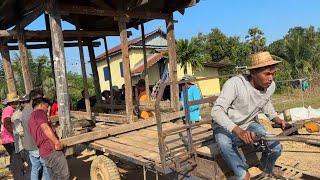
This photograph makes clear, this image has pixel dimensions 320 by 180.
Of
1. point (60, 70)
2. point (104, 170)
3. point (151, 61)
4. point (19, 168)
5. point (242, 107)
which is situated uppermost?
point (151, 61)

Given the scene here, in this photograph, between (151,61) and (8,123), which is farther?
(151,61)

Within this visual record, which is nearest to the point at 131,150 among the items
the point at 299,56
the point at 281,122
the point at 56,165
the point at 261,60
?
the point at 56,165

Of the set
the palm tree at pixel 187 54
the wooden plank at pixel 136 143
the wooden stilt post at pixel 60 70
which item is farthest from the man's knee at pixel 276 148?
the palm tree at pixel 187 54

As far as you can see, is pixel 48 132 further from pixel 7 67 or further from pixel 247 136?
pixel 7 67

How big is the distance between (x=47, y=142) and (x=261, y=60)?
349 cm

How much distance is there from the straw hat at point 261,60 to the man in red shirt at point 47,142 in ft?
10.6

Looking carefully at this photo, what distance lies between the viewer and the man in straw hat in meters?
4.01

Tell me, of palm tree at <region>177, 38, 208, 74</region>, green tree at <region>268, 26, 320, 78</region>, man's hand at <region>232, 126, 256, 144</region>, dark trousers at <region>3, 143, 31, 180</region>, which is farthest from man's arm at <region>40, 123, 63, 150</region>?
palm tree at <region>177, 38, 208, 74</region>

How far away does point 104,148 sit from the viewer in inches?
254

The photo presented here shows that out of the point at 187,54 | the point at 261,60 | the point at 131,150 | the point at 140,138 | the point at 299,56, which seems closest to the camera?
the point at 261,60

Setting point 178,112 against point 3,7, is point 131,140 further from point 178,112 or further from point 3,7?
point 3,7

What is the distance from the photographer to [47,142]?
19.6ft

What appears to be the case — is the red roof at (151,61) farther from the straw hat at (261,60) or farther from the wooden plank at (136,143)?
the straw hat at (261,60)

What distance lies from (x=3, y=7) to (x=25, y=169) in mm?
3734
